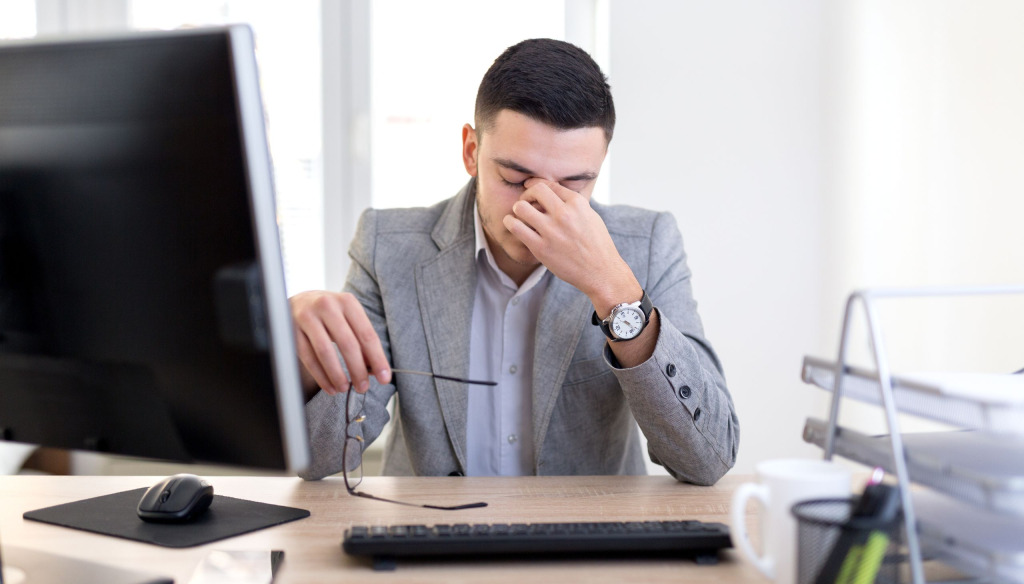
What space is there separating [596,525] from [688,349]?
401mm

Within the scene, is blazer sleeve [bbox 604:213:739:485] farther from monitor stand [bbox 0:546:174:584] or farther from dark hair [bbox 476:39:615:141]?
monitor stand [bbox 0:546:174:584]

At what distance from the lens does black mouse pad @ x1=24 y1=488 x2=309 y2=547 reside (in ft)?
2.75

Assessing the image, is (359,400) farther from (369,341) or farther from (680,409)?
(680,409)

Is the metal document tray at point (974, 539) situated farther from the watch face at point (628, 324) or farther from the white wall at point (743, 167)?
the white wall at point (743, 167)

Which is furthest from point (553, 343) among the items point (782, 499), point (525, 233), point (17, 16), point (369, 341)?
point (17, 16)

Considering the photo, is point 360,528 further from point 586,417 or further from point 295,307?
point 586,417

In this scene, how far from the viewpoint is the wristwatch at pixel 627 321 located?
43.5 inches

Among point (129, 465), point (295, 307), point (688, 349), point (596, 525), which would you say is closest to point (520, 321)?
point (688, 349)

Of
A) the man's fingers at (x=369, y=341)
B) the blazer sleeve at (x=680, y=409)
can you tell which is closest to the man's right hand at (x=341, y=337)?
the man's fingers at (x=369, y=341)

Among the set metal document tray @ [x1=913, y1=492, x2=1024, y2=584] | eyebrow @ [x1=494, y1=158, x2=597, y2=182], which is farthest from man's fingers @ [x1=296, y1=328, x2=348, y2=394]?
metal document tray @ [x1=913, y1=492, x2=1024, y2=584]

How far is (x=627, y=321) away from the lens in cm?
111

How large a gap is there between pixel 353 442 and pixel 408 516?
27 cm

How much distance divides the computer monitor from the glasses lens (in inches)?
15.4

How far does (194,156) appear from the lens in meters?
0.61
